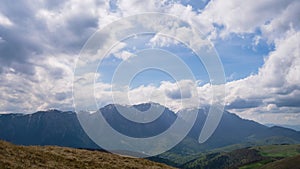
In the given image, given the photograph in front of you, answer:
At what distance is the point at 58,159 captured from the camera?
140 feet

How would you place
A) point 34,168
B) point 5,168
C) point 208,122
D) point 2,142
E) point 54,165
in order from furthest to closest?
point 208,122
point 2,142
point 54,165
point 34,168
point 5,168

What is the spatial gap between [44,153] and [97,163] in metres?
7.65

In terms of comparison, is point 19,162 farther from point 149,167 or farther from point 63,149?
point 149,167

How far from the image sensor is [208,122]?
65.5 metres

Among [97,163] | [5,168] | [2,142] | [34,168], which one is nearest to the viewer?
[5,168]

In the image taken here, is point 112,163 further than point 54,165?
Yes

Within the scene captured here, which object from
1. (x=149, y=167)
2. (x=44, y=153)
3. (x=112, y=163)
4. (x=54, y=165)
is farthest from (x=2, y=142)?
(x=149, y=167)

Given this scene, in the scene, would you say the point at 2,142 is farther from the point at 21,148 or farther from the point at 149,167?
the point at 149,167

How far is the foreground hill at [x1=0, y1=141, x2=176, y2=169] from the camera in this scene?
36650 mm

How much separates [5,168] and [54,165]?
7.46 m

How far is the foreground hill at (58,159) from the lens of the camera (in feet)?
120

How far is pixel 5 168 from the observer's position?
32.5 meters

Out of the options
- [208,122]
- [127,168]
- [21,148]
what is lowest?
[127,168]

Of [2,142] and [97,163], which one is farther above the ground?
[2,142]
